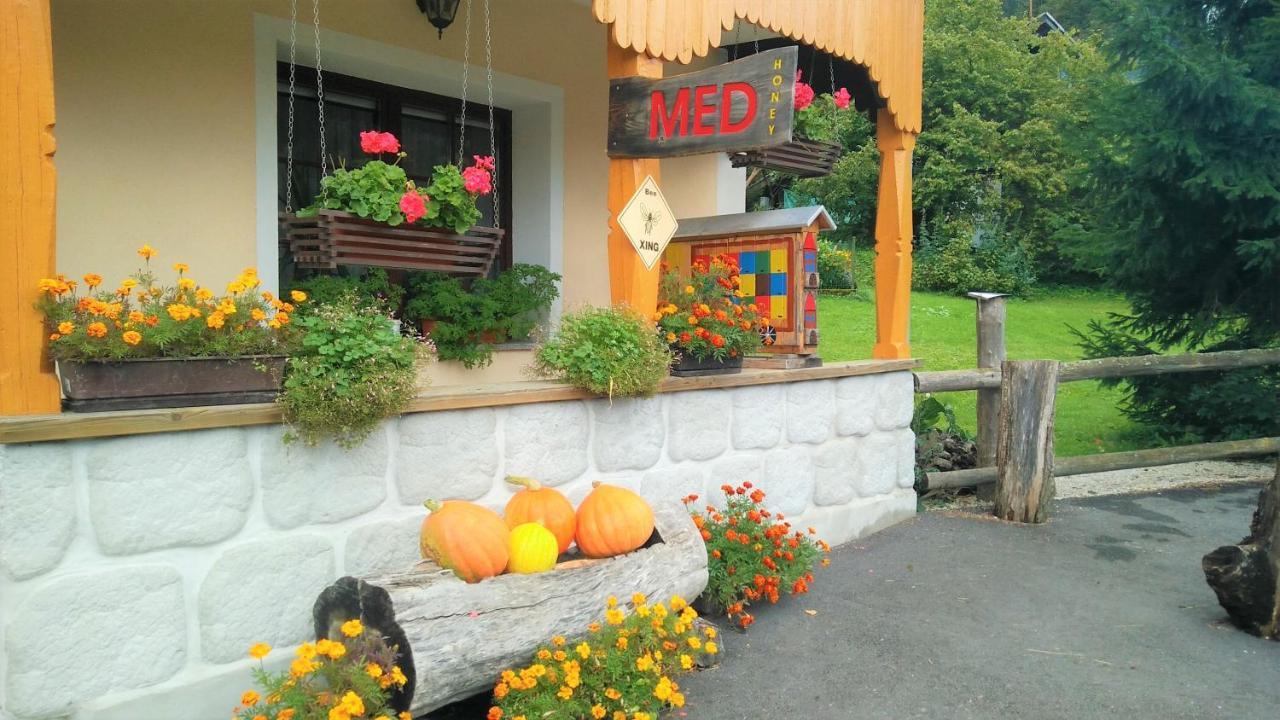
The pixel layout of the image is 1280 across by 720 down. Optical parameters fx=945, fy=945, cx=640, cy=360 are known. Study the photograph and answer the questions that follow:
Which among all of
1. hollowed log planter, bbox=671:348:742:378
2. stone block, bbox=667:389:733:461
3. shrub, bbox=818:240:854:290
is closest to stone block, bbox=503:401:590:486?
stone block, bbox=667:389:733:461

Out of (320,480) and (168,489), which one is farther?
(320,480)

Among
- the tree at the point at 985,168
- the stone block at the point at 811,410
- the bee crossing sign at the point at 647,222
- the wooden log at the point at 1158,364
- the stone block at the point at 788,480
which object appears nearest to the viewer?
the bee crossing sign at the point at 647,222

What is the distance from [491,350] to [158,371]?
2945 millimetres

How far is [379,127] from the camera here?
5758 millimetres

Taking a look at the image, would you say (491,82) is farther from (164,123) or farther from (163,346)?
(163,346)

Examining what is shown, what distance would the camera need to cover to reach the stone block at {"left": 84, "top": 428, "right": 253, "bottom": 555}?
2.80 m

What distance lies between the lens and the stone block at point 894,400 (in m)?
5.87

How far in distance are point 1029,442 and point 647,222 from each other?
3.23 metres

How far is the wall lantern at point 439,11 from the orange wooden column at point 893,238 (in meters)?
2.75

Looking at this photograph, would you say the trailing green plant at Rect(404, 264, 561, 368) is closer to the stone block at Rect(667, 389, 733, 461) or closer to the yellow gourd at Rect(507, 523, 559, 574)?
the stone block at Rect(667, 389, 733, 461)

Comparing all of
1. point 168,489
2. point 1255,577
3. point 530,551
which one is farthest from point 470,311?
point 1255,577

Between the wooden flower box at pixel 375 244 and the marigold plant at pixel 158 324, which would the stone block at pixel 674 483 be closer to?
the wooden flower box at pixel 375 244

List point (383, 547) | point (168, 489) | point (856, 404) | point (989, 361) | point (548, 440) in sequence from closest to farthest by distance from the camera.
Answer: point (168, 489)
point (383, 547)
point (548, 440)
point (856, 404)
point (989, 361)

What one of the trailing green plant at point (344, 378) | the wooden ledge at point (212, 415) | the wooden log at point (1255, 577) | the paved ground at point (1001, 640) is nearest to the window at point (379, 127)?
the wooden ledge at point (212, 415)
